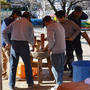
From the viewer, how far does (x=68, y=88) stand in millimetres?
3252

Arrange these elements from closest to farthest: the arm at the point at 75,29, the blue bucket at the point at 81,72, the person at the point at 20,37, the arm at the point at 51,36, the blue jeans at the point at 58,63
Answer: the blue bucket at the point at 81,72 < the arm at the point at 51,36 < the blue jeans at the point at 58,63 < the person at the point at 20,37 < the arm at the point at 75,29

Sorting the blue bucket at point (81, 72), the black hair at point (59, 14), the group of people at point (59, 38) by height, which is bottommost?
the blue bucket at point (81, 72)

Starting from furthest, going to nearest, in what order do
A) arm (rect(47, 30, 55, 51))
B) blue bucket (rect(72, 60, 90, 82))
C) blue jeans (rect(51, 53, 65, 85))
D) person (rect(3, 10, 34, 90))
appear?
person (rect(3, 10, 34, 90)), blue jeans (rect(51, 53, 65, 85)), arm (rect(47, 30, 55, 51)), blue bucket (rect(72, 60, 90, 82))

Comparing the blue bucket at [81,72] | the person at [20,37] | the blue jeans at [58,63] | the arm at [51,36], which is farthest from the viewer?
the person at [20,37]

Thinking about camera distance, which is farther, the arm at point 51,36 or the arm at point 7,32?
the arm at point 7,32

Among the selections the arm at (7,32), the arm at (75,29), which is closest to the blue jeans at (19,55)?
the arm at (7,32)

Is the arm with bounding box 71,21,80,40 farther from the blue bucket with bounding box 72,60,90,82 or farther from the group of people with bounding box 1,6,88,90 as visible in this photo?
the blue bucket with bounding box 72,60,90,82

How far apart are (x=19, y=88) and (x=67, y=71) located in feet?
5.57

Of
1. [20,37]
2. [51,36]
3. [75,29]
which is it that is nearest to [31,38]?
[20,37]

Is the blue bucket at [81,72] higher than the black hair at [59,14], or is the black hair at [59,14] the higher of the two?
the black hair at [59,14]

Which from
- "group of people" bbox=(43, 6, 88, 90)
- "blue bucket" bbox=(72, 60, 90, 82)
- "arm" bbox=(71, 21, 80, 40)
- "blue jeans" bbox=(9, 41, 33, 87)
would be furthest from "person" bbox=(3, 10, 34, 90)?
"blue bucket" bbox=(72, 60, 90, 82)

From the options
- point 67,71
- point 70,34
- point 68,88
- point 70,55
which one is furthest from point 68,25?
point 68,88

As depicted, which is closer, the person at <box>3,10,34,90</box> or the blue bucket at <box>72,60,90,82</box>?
the blue bucket at <box>72,60,90,82</box>

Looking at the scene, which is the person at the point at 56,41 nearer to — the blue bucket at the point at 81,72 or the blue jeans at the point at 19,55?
the blue bucket at the point at 81,72
